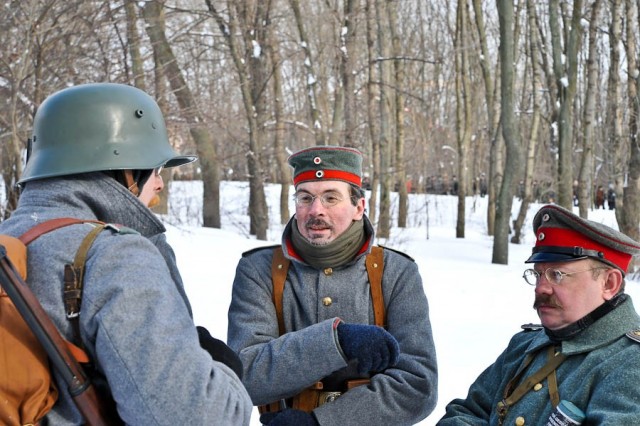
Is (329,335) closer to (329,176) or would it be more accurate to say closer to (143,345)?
(329,176)

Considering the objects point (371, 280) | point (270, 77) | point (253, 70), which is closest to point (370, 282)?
point (371, 280)

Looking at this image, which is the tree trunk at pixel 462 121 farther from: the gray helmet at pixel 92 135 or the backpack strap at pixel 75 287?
the backpack strap at pixel 75 287

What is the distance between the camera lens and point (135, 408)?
158cm

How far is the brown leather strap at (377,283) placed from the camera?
9.15ft

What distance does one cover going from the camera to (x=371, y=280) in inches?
111

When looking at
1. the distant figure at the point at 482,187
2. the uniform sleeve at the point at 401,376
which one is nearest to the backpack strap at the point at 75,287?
the uniform sleeve at the point at 401,376

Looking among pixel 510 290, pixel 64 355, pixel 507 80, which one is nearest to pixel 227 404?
pixel 64 355

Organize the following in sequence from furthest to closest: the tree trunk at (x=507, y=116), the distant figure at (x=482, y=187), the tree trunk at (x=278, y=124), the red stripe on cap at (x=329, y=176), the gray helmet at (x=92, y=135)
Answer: the distant figure at (x=482, y=187), the tree trunk at (x=278, y=124), the tree trunk at (x=507, y=116), the red stripe on cap at (x=329, y=176), the gray helmet at (x=92, y=135)

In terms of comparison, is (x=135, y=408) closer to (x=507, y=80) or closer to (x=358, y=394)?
(x=358, y=394)

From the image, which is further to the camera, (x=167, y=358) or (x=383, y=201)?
(x=383, y=201)

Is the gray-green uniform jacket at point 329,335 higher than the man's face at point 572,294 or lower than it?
lower

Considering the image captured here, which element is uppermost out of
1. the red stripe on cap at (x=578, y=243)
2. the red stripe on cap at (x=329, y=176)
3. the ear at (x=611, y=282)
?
the red stripe on cap at (x=329, y=176)

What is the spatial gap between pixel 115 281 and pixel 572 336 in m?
1.61

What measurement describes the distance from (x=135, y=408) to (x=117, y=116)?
0.84m
